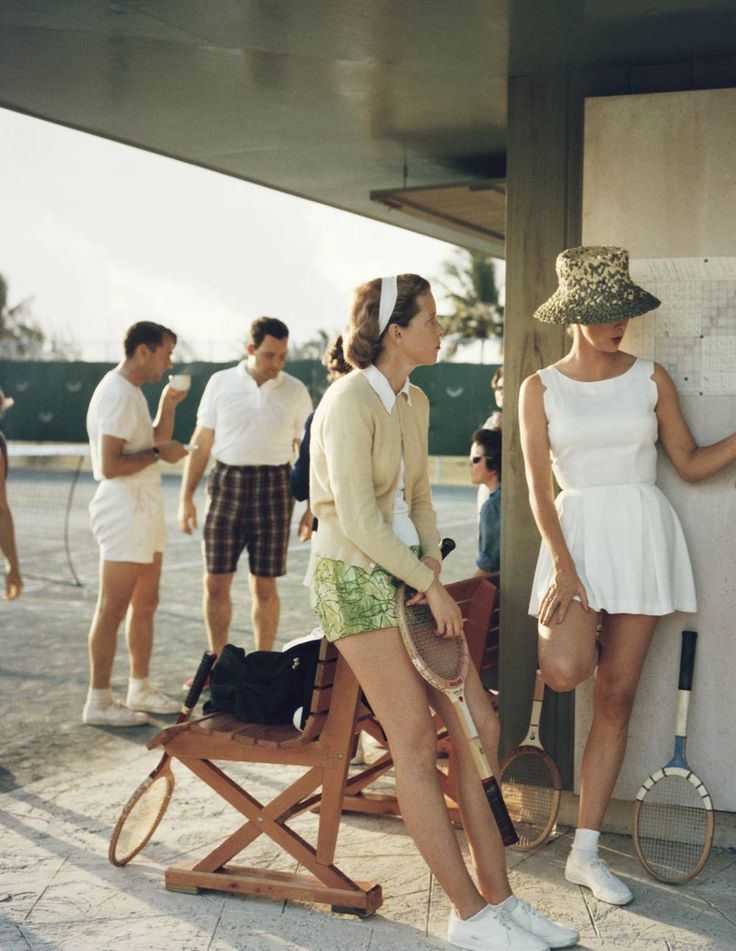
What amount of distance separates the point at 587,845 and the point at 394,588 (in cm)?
119

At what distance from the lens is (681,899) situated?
4.13 meters

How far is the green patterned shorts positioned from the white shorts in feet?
8.76

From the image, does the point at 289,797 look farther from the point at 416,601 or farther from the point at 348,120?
the point at 348,120

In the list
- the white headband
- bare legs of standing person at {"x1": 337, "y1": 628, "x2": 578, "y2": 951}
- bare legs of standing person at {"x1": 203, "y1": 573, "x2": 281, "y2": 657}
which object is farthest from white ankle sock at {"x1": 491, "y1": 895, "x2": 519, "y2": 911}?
bare legs of standing person at {"x1": 203, "y1": 573, "x2": 281, "y2": 657}

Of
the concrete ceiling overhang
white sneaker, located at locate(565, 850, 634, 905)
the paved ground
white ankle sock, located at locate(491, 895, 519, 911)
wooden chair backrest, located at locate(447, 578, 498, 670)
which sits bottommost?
the paved ground

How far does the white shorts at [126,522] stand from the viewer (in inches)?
245

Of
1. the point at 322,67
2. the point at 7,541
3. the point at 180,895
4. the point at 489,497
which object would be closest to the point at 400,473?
the point at 180,895

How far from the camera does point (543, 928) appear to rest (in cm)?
368

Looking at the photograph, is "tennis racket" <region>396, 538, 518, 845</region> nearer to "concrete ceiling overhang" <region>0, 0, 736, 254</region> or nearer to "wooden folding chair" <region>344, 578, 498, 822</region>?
"wooden folding chair" <region>344, 578, 498, 822</region>

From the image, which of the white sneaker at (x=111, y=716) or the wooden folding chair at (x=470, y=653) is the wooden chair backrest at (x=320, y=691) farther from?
the white sneaker at (x=111, y=716)

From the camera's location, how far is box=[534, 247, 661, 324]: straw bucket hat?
4.23m

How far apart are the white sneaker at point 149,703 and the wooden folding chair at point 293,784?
238 cm

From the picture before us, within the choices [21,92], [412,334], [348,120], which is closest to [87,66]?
[21,92]

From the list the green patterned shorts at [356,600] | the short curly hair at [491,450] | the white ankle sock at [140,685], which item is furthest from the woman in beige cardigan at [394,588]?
the white ankle sock at [140,685]
